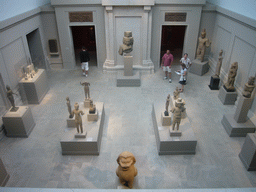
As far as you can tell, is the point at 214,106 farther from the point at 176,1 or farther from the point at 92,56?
the point at 92,56

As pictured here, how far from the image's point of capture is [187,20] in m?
10.5

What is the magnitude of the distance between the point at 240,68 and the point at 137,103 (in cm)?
435

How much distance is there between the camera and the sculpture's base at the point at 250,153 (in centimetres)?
520

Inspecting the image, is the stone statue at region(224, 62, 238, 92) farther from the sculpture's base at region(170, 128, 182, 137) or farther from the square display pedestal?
the sculpture's base at region(170, 128, 182, 137)

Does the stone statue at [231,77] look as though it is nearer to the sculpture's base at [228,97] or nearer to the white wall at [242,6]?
the sculpture's base at [228,97]

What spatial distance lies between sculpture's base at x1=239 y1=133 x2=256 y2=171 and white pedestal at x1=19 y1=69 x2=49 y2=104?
7433 millimetres

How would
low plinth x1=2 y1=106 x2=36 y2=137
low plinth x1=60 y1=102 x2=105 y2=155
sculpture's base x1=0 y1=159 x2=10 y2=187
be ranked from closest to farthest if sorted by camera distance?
sculpture's base x1=0 y1=159 x2=10 y2=187
low plinth x1=60 y1=102 x2=105 y2=155
low plinth x1=2 y1=106 x2=36 y2=137

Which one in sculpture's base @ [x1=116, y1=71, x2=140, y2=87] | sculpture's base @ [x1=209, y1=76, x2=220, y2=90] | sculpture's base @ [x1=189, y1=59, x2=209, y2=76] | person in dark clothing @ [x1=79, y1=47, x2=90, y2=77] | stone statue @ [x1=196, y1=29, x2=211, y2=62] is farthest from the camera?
sculpture's base @ [x1=189, y1=59, x2=209, y2=76]

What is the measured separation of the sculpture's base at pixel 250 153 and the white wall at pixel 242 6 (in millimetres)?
4572

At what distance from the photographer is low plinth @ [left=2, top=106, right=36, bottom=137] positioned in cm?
632

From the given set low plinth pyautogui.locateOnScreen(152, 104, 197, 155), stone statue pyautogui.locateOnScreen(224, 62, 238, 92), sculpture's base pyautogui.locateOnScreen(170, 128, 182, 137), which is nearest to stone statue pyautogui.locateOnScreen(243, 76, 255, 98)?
stone statue pyautogui.locateOnScreen(224, 62, 238, 92)

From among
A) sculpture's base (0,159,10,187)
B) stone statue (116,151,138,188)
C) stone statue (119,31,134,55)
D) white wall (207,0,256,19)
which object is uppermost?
white wall (207,0,256,19)

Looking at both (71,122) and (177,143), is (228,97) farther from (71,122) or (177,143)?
Answer: (71,122)

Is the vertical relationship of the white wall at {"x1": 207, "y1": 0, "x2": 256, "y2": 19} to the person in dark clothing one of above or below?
above
